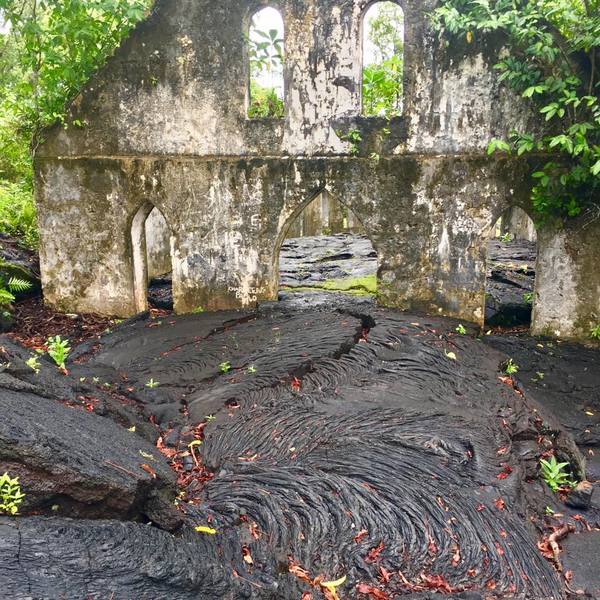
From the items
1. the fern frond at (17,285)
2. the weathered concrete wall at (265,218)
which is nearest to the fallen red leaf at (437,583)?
the weathered concrete wall at (265,218)

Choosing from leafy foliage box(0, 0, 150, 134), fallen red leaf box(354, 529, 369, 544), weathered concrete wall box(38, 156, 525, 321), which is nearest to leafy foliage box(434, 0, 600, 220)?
weathered concrete wall box(38, 156, 525, 321)

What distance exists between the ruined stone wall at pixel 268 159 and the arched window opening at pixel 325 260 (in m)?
Answer: 1.56

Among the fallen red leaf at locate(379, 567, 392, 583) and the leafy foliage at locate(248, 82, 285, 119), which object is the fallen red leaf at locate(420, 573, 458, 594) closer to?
the fallen red leaf at locate(379, 567, 392, 583)

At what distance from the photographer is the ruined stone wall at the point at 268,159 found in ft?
30.0

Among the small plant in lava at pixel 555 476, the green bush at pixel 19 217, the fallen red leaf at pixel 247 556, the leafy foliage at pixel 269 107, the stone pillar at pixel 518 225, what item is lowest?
the small plant in lava at pixel 555 476

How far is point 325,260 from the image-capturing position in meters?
14.9

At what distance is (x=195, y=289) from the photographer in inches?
408

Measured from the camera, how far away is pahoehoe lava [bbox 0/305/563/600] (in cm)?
379

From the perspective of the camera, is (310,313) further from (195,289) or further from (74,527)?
(74,527)

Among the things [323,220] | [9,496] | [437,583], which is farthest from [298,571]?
[323,220]

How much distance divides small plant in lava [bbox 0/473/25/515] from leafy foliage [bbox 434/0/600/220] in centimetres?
692

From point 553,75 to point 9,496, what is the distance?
26.4 ft

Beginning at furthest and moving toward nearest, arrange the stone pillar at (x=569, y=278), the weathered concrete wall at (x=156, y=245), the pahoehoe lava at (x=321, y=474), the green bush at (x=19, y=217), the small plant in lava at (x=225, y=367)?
the weathered concrete wall at (x=156, y=245), the green bush at (x=19, y=217), the stone pillar at (x=569, y=278), the small plant in lava at (x=225, y=367), the pahoehoe lava at (x=321, y=474)

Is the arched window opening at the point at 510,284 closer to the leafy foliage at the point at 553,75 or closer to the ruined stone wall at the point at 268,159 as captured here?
the ruined stone wall at the point at 268,159
